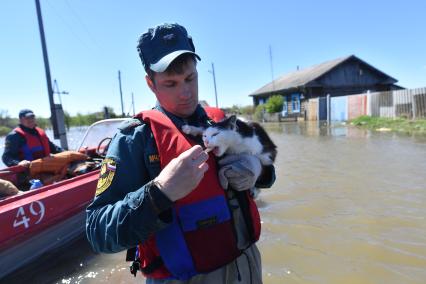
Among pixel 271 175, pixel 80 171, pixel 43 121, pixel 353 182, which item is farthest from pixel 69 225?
pixel 43 121

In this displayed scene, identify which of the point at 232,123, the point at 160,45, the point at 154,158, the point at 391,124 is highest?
the point at 160,45

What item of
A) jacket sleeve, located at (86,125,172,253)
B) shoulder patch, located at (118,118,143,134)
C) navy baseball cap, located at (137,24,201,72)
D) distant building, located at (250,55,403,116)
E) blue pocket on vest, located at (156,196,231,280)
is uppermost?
distant building, located at (250,55,403,116)

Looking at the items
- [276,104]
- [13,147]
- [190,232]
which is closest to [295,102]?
[276,104]

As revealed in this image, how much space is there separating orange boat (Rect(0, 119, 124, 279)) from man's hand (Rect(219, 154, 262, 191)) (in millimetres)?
3311

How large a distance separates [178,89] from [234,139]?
1.71ft

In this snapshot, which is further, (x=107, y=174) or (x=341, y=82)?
(x=341, y=82)

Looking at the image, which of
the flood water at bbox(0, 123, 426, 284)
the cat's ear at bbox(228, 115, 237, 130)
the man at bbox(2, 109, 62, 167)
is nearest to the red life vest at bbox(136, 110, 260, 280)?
the cat's ear at bbox(228, 115, 237, 130)

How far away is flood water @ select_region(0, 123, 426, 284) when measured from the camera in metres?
3.94

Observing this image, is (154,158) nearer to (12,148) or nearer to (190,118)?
(190,118)

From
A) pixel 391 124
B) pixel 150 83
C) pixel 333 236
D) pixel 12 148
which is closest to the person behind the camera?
pixel 150 83

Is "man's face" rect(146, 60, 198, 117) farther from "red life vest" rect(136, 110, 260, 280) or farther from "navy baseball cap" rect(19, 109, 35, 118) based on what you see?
"navy baseball cap" rect(19, 109, 35, 118)

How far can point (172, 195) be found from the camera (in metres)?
1.28

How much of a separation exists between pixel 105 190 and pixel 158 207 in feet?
0.97

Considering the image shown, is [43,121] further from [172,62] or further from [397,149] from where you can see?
[172,62]
